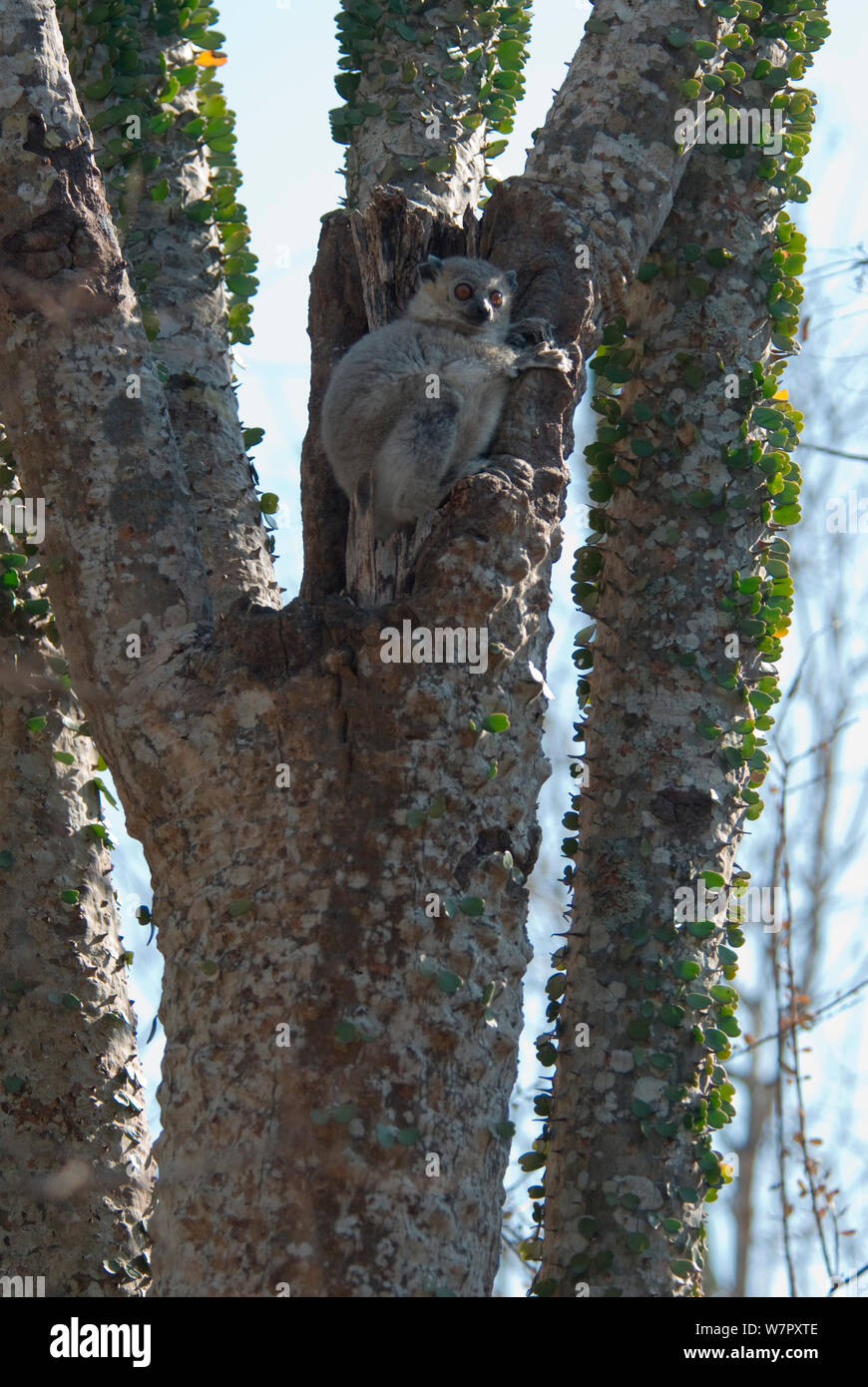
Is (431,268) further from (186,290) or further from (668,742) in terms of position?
(668,742)

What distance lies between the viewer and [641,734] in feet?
16.4

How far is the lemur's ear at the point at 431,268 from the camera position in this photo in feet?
18.1

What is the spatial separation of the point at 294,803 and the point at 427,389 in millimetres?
2202

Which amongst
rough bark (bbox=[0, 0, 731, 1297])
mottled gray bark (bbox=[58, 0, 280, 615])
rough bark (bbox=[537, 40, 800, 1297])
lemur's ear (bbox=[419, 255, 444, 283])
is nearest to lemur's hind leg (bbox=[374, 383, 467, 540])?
rough bark (bbox=[0, 0, 731, 1297])

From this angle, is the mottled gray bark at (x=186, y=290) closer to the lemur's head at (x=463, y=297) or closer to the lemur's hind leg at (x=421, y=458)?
the lemur's hind leg at (x=421, y=458)

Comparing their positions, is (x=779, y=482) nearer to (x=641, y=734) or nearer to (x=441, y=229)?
(x=641, y=734)

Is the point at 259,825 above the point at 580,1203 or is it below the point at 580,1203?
above

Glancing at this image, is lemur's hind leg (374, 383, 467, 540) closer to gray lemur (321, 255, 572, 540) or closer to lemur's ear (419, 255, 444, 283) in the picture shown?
gray lemur (321, 255, 572, 540)

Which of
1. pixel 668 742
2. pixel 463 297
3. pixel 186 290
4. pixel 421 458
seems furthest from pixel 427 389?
pixel 668 742

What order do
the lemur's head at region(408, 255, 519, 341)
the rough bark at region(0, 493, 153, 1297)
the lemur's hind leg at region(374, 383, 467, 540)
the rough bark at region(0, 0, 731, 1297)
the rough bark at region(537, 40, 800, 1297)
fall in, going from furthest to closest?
the lemur's head at region(408, 255, 519, 341) < the lemur's hind leg at region(374, 383, 467, 540) < the rough bark at region(0, 493, 153, 1297) < the rough bark at region(537, 40, 800, 1297) < the rough bark at region(0, 0, 731, 1297)

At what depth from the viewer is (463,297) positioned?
5.67 metres

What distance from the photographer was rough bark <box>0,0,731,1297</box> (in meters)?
3.52
